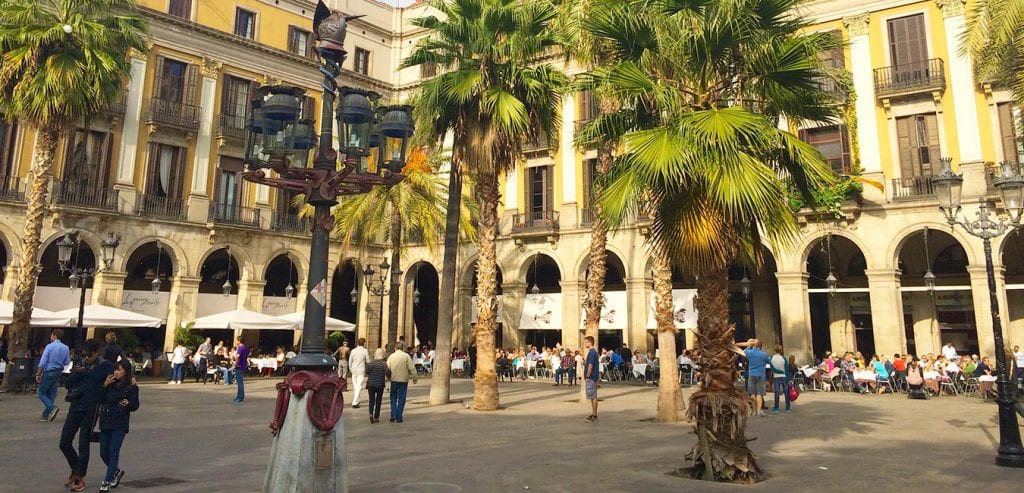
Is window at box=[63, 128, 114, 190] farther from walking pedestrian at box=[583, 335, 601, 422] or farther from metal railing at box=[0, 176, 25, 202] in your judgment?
walking pedestrian at box=[583, 335, 601, 422]

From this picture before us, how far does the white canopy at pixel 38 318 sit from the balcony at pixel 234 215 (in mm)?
7535

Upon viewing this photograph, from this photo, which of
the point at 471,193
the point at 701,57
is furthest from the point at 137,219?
the point at 701,57

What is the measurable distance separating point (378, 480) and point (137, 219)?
22.3 m

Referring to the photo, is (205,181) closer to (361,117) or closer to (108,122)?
(108,122)

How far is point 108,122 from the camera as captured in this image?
25328 mm

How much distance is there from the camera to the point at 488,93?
48.7ft

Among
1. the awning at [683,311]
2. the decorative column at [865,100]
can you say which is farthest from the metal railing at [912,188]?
the awning at [683,311]

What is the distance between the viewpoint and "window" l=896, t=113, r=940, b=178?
22.8m

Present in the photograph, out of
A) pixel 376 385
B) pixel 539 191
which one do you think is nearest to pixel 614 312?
pixel 539 191

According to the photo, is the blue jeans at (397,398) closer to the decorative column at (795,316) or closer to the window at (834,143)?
the decorative column at (795,316)

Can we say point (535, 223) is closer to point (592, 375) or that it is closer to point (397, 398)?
point (592, 375)

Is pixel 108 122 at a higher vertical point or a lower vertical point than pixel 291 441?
higher

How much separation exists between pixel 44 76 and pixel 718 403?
19781 mm

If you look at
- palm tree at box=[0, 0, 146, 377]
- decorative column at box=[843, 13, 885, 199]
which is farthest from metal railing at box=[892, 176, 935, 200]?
palm tree at box=[0, 0, 146, 377]
